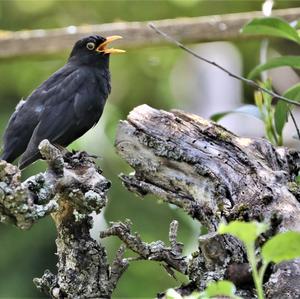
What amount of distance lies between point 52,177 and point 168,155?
59cm

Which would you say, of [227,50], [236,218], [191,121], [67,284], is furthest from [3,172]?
[227,50]

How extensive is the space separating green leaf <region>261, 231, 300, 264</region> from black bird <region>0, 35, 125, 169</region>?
3.01m

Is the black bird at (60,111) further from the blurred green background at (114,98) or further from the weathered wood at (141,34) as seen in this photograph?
the blurred green background at (114,98)

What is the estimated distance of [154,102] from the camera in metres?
8.34

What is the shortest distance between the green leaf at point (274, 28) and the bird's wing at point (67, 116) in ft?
5.86

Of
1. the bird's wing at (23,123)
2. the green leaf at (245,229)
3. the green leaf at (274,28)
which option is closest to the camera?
the green leaf at (245,229)

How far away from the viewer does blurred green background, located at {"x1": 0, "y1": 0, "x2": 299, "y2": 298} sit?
6910 millimetres

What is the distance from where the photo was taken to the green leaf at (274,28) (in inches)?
118

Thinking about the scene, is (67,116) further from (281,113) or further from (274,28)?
(274,28)

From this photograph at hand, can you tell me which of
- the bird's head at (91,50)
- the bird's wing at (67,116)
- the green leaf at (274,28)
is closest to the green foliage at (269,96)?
the green leaf at (274,28)

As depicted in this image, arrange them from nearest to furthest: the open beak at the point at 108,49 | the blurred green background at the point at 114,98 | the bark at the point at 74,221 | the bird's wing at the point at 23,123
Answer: the bark at the point at 74,221, the bird's wing at the point at 23,123, the open beak at the point at 108,49, the blurred green background at the point at 114,98

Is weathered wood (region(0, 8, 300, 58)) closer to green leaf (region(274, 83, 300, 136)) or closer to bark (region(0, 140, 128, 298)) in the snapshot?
green leaf (region(274, 83, 300, 136))

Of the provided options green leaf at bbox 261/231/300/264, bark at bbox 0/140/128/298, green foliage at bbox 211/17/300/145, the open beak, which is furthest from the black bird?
green leaf at bbox 261/231/300/264

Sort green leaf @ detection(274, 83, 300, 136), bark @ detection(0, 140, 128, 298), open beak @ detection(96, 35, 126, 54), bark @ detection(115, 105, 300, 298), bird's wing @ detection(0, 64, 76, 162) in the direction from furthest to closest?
open beak @ detection(96, 35, 126, 54) < bird's wing @ detection(0, 64, 76, 162) < green leaf @ detection(274, 83, 300, 136) < bark @ detection(115, 105, 300, 298) < bark @ detection(0, 140, 128, 298)
